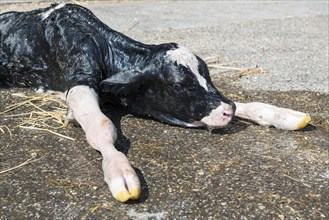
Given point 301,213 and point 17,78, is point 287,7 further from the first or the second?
point 301,213

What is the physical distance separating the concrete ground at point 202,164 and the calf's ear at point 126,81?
23cm

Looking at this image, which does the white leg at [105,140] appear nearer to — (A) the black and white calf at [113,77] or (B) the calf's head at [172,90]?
(A) the black and white calf at [113,77]

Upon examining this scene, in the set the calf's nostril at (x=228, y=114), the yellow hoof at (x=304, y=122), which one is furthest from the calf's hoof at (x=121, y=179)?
the yellow hoof at (x=304, y=122)

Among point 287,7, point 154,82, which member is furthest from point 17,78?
point 287,7

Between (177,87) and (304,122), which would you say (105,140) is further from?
(304,122)

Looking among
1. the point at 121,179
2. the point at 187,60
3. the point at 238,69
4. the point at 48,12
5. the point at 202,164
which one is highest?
the point at 48,12

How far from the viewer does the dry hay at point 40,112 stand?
3.58 meters

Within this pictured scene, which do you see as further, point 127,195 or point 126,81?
point 126,81

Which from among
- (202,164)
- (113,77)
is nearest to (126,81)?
(113,77)

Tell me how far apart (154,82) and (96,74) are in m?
0.38

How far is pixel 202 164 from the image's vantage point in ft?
10.2

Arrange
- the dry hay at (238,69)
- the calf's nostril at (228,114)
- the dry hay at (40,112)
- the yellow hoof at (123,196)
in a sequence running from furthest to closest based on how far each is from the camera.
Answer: the dry hay at (238,69) → the dry hay at (40,112) → the calf's nostril at (228,114) → the yellow hoof at (123,196)

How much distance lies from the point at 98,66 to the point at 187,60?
0.58 metres

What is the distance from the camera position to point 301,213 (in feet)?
8.74
